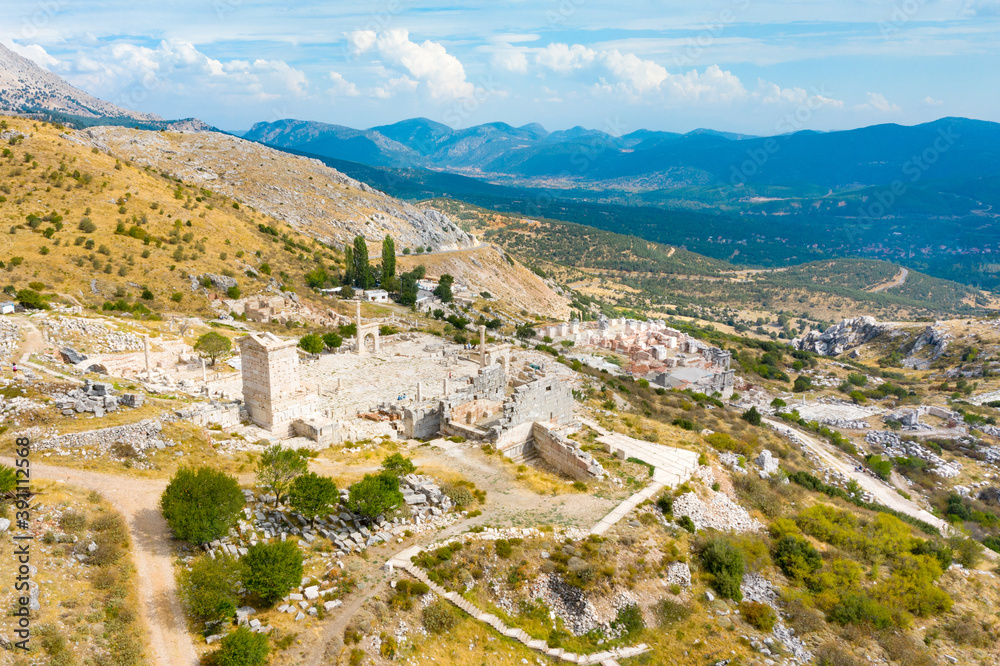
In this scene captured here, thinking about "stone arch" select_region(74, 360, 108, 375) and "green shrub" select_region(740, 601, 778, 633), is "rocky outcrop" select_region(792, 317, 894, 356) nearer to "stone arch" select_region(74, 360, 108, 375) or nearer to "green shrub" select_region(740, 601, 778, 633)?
"green shrub" select_region(740, 601, 778, 633)

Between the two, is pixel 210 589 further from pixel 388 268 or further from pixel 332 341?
pixel 388 268

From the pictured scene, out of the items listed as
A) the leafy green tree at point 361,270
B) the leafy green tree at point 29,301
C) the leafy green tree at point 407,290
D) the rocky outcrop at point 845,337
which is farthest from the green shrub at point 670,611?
the rocky outcrop at point 845,337

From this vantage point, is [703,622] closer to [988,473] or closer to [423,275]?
[988,473]

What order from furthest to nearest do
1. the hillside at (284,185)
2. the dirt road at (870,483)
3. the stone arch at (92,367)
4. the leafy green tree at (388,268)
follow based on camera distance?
the hillside at (284,185) < the leafy green tree at (388,268) < the dirt road at (870,483) < the stone arch at (92,367)

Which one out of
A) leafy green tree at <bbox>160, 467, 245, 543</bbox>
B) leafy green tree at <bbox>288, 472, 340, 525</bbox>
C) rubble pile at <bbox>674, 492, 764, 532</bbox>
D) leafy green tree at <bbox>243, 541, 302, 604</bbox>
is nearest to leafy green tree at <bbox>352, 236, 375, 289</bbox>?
rubble pile at <bbox>674, 492, 764, 532</bbox>

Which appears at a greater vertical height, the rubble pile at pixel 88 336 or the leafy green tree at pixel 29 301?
the leafy green tree at pixel 29 301

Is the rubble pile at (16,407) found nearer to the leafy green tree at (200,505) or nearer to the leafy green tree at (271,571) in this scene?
the leafy green tree at (200,505)

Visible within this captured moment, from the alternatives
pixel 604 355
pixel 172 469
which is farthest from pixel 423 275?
pixel 172 469
